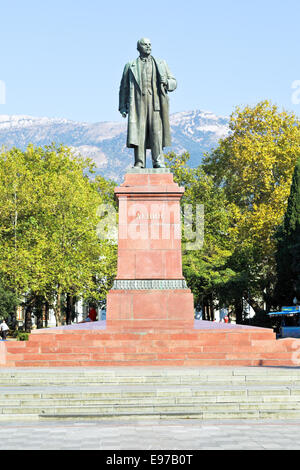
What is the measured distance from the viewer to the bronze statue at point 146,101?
20938 mm

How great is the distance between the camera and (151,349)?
Answer: 684 inches

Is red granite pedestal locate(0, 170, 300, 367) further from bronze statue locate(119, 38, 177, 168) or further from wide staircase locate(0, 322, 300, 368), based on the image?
bronze statue locate(119, 38, 177, 168)

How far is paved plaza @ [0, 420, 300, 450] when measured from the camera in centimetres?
795

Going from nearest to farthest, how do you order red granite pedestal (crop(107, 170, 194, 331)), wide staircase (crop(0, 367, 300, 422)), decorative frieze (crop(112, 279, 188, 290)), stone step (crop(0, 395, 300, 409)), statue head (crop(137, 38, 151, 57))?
wide staircase (crop(0, 367, 300, 422)), stone step (crop(0, 395, 300, 409)), red granite pedestal (crop(107, 170, 194, 331)), decorative frieze (crop(112, 279, 188, 290)), statue head (crop(137, 38, 151, 57))

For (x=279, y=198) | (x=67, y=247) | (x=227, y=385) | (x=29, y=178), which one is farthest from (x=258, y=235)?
(x=227, y=385)

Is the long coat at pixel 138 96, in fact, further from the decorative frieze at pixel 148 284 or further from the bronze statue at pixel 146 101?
the decorative frieze at pixel 148 284

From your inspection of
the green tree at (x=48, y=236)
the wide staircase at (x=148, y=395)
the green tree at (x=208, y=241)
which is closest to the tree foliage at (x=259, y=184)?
the green tree at (x=208, y=241)

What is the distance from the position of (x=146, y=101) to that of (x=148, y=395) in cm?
1166

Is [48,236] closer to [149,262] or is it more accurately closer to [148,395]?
[149,262]

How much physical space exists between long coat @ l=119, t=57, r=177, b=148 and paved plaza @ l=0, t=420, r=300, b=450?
41.2 ft

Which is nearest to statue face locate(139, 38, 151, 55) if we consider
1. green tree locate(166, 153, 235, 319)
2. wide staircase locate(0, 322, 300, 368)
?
wide staircase locate(0, 322, 300, 368)

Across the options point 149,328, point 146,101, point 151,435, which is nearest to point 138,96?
point 146,101

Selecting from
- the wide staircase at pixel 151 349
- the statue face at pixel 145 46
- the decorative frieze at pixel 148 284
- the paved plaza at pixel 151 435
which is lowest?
the paved plaza at pixel 151 435

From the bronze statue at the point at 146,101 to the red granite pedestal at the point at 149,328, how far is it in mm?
1144
